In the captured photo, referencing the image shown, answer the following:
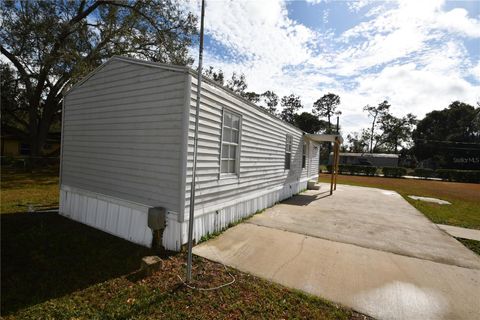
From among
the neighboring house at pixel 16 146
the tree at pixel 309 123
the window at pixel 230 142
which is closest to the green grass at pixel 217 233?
the window at pixel 230 142

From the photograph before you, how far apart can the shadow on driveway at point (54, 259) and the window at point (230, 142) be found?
2.54 m

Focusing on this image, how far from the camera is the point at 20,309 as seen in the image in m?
2.90

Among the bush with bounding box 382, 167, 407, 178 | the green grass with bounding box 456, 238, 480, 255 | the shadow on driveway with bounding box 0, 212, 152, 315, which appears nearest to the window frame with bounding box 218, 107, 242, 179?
the shadow on driveway with bounding box 0, 212, 152, 315

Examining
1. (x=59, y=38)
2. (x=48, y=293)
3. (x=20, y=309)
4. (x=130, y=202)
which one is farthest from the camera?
(x=59, y=38)

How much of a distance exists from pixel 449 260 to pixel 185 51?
17.8 m

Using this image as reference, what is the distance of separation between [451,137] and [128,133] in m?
58.1

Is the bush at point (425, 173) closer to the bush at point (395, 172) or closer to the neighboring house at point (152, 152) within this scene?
the bush at point (395, 172)

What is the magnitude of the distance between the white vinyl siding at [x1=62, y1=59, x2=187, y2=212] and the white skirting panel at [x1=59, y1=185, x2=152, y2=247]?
0.61ft

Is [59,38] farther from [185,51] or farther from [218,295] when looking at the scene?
[218,295]

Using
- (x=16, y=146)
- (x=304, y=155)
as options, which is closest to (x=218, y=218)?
(x=304, y=155)

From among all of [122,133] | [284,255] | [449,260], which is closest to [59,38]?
[122,133]

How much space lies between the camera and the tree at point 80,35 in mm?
14984

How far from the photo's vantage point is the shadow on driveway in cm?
328

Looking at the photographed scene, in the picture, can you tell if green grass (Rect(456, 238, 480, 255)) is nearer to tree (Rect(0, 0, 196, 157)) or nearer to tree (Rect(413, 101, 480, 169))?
tree (Rect(0, 0, 196, 157))
